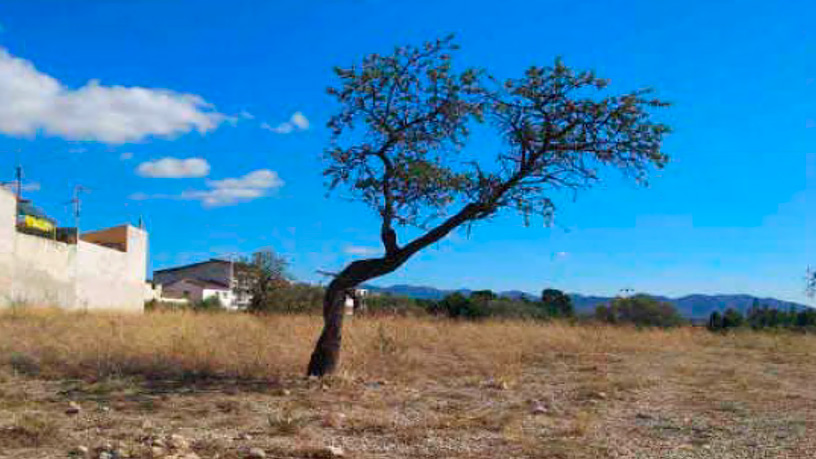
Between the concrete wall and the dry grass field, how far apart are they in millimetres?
10599

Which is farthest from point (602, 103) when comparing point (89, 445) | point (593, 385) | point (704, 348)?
point (704, 348)

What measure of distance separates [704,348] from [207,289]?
6157cm

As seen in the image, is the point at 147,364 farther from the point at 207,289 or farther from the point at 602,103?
the point at 207,289

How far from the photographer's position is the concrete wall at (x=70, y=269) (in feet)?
83.2

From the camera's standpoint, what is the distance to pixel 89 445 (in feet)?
19.0

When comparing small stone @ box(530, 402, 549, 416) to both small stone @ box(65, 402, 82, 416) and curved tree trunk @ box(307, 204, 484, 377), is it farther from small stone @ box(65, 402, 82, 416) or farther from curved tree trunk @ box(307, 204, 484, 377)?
small stone @ box(65, 402, 82, 416)

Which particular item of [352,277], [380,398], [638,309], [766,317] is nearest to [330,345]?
[352,277]

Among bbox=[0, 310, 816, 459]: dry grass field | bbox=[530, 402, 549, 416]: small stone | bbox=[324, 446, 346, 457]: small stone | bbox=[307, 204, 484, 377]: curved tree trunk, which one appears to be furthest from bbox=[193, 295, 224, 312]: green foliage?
bbox=[324, 446, 346, 457]: small stone

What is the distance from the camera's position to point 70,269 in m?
30.9

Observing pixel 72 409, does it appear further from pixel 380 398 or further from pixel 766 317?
pixel 766 317

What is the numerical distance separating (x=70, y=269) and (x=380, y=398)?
1056 inches

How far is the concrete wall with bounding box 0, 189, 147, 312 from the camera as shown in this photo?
83.2ft

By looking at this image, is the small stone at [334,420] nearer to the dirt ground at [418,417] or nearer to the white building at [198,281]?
the dirt ground at [418,417]

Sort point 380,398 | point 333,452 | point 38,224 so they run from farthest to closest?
1. point 38,224
2. point 380,398
3. point 333,452
